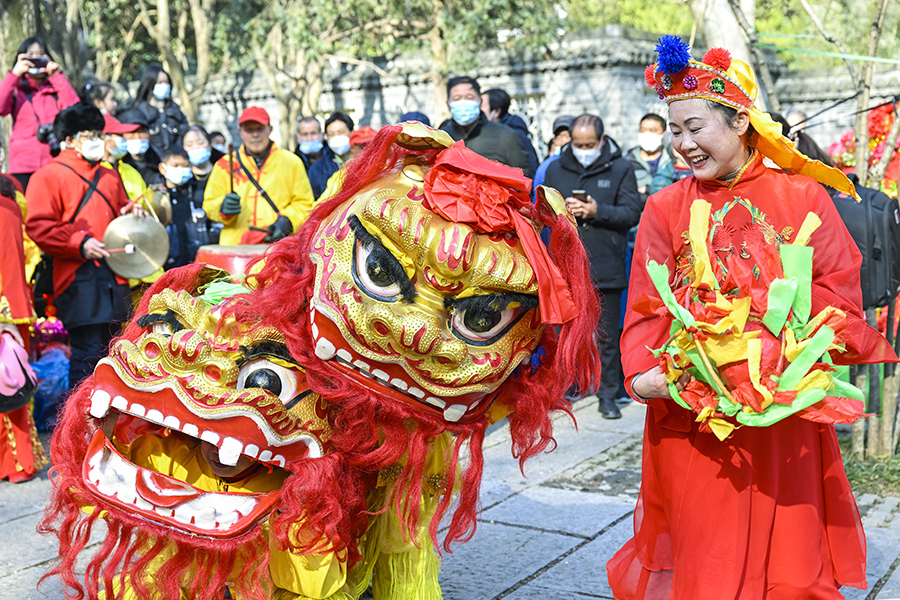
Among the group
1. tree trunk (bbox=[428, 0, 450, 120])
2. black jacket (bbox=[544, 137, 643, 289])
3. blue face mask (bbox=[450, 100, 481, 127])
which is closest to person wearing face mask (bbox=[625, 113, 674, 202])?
black jacket (bbox=[544, 137, 643, 289])

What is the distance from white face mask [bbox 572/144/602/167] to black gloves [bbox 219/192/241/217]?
2.18 meters

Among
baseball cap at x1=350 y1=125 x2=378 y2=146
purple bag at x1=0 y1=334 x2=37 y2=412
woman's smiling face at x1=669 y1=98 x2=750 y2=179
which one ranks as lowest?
purple bag at x1=0 y1=334 x2=37 y2=412

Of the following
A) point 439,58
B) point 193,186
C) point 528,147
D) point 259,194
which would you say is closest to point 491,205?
point 259,194

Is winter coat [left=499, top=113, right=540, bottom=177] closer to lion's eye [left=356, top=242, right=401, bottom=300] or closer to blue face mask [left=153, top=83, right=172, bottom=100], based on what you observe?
blue face mask [left=153, top=83, right=172, bottom=100]

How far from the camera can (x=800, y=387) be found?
2238 mm

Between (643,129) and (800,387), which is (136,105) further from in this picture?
(800,387)

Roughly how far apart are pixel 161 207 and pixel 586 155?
113 inches

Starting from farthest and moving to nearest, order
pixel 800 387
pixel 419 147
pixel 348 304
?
pixel 419 147, pixel 348 304, pixel 800 387

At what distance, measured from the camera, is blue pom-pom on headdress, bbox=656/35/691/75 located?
101 inches

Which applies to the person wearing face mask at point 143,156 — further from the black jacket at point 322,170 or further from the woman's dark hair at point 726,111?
the woman's dark hair at point 726,111

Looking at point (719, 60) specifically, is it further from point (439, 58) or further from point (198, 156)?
point (439, 58)

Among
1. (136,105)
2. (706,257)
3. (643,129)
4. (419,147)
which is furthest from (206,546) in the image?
(136,105)

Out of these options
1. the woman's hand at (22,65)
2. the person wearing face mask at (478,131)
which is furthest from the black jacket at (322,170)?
the woman's hand at (22,65)

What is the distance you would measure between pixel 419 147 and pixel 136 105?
7.57 metres
